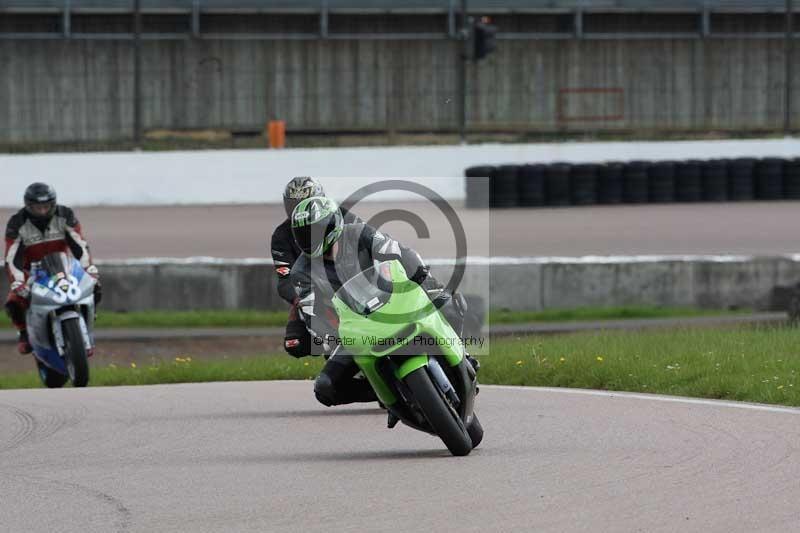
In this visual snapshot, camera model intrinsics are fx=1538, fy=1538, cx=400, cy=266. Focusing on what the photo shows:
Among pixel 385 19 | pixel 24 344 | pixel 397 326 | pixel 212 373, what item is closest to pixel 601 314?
pixel 212 373

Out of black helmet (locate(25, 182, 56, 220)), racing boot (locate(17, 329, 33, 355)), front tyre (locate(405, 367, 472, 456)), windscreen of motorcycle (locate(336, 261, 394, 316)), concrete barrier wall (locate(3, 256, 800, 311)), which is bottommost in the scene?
concrete barrier wall (locate(3, 256, 800, 311))

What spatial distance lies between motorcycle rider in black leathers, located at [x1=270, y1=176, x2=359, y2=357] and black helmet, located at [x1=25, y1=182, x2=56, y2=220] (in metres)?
3.50

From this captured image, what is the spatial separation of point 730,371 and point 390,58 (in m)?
37.9

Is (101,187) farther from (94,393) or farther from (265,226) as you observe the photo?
(94,393)

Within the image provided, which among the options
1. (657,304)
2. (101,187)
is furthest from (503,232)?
(101,187)

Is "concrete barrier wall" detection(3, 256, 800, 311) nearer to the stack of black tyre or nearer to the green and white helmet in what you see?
the stack of black tyre

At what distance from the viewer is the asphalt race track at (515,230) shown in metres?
23.7

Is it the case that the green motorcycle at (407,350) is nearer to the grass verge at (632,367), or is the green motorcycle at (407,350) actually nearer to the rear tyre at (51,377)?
the grass verge at (632,367)

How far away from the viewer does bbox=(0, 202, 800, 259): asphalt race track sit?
23.7 meters

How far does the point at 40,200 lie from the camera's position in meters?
12.7

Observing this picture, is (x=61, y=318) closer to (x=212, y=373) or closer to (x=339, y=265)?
(x=212, y=373)

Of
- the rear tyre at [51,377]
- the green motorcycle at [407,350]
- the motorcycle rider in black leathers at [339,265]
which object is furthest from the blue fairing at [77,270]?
the green motorcycle at [407,350]

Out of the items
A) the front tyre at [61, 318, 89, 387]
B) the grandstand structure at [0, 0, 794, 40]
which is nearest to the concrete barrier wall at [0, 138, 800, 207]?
the grandstand structure at [0, 0, 794, 40]

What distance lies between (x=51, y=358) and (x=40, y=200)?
1317mm
